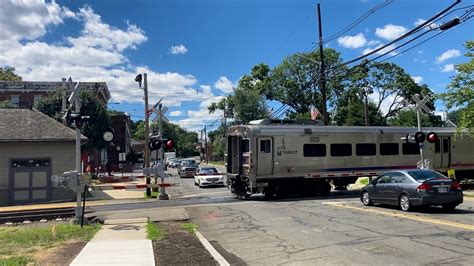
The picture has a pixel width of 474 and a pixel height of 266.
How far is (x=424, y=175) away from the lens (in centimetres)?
1627

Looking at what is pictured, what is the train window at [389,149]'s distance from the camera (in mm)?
25922

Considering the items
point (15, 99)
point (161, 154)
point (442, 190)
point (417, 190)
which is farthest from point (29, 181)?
point (15, 99)

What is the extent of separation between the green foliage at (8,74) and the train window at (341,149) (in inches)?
2822

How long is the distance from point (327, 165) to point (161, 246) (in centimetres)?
1501

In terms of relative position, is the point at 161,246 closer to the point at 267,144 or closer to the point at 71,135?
the point at 267,144

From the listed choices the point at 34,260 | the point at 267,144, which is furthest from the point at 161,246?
the point at 267,144

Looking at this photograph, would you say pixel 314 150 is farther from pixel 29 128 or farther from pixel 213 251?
pixel 29 128

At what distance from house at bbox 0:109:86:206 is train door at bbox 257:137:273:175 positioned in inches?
427

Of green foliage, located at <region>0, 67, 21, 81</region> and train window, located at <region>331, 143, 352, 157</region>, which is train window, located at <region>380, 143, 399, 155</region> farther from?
green foliage, located at <region>0, 67, 21, 81</region>

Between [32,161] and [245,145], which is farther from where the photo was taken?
[32,161]

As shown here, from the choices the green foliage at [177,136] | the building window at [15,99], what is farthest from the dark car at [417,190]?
the green foliage at [177,136]

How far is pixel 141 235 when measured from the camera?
39.9 feet

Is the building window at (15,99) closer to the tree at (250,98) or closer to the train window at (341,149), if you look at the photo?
the tree at (250,98)

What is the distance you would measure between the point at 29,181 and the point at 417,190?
20.1 meters
